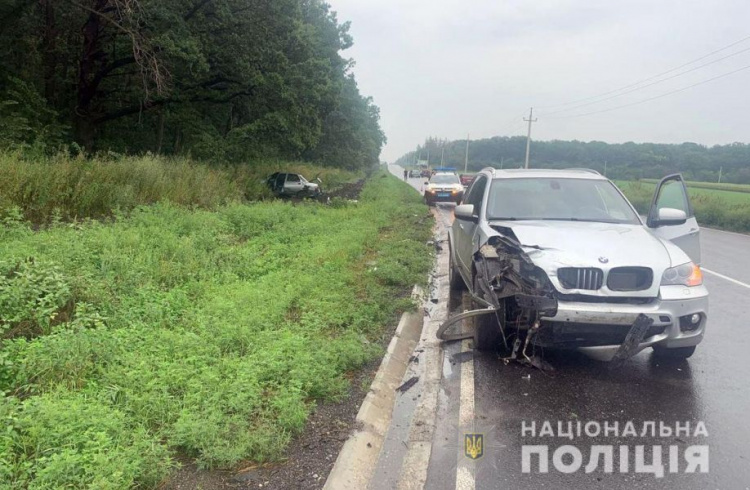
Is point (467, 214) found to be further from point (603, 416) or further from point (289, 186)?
point (289, 186)

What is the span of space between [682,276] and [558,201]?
70.8 inches

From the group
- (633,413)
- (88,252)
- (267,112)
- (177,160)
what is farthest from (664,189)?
(267,112)

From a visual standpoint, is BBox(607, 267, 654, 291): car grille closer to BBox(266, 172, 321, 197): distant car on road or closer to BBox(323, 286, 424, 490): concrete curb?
BBox(323, 286, 424, 490): concrete curb

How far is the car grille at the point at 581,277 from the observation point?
413 cm

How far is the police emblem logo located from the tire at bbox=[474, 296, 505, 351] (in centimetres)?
136

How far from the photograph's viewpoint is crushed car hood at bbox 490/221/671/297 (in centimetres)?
416

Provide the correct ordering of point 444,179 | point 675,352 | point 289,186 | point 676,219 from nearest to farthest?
1. point 675,352
2. point 676,219
3. point 444,179
4. point 289,186

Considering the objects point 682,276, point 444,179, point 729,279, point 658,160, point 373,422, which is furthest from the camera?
point 658,160

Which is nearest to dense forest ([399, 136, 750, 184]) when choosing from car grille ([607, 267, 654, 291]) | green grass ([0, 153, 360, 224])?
green grass ([0, 153, 360, 224])

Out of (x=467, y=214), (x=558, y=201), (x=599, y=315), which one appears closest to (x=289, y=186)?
(x=467, y=214)

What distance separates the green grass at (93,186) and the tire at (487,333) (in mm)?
6822

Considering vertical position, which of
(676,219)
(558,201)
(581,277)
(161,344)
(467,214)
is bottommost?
(161,344)

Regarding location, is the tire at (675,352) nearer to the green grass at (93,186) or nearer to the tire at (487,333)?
the tire at (487,333)

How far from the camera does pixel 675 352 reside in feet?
15.5
